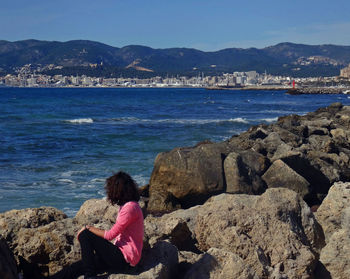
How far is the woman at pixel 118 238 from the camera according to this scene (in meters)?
4.14

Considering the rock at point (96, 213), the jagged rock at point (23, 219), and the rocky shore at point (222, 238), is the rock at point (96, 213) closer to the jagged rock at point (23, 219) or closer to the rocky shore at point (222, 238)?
the rocky shore at point (222, 238)

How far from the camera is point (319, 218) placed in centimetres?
602

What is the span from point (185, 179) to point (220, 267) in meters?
4.60

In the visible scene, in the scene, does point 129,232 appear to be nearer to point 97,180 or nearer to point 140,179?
point 140,179

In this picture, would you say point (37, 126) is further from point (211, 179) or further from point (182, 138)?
point (211, 179)

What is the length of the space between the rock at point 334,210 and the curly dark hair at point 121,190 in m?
2.78

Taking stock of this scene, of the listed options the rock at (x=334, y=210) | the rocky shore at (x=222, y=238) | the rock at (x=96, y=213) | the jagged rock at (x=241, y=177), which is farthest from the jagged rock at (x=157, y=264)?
the jagged rock at (x=241, y=177)

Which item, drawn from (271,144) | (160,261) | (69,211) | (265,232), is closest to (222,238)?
(265,232)

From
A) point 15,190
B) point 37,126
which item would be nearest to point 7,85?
point 37,126

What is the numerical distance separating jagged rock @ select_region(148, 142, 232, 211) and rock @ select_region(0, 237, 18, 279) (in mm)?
A: 4933

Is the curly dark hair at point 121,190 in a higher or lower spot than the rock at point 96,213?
higher

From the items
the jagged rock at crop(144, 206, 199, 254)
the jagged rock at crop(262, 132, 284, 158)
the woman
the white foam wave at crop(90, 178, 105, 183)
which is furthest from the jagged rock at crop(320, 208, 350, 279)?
the white foam wave at crop(90, 178, 105, 183)

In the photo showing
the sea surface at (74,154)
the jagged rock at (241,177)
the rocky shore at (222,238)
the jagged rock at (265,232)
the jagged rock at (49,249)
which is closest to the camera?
the rocky shore at (222,238)

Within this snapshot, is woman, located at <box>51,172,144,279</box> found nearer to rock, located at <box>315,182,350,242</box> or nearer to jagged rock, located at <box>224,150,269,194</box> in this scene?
rock, located at <box>315,182,350,242</box>
